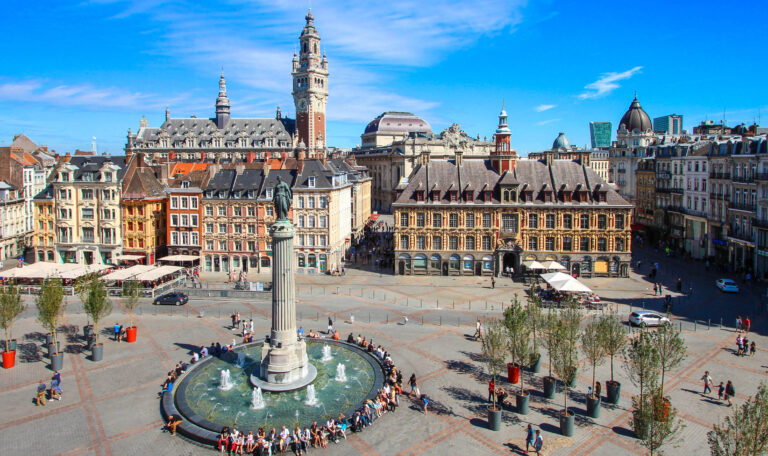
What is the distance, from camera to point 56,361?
34812 millimetres

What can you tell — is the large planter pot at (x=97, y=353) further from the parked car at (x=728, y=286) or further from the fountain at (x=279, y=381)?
the parked car at (x=728, y=286)

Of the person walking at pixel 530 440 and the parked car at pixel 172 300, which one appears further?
the parked car at pixel 172 300

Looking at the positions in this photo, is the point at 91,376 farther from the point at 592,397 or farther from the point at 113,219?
the point at 113,219

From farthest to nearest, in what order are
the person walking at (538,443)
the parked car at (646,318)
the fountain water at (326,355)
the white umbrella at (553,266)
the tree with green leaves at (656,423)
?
the white umbrella at (553,266), the parked car at (646,318), the fountain water at (326,355), the person walking at (538,443), the tree with green leaves at (656,423)

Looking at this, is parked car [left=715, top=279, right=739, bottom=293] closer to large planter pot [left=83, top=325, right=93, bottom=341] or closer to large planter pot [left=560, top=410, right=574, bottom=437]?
large planter pot [left=560, top=410, right=574, bottom=437]

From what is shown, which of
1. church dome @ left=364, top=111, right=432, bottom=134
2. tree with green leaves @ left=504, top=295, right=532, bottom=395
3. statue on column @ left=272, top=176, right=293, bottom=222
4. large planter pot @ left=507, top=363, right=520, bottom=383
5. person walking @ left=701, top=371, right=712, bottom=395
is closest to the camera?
tree with green leaves @ left=504, top=295, right=532, bottom=395

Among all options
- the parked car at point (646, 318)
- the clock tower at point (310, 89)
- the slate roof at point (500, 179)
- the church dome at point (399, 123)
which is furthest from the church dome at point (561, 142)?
the parked car at point (646, 318)

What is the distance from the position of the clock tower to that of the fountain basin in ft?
388

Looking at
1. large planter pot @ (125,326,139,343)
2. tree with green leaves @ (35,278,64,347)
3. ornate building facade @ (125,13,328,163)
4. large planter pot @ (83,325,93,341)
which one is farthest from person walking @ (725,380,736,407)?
ornate building facade @ (125,13,328,163)

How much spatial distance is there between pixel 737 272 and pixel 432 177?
38.7 meters

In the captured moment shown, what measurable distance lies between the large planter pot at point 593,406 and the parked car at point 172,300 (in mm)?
38648

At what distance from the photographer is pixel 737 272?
6450 cm

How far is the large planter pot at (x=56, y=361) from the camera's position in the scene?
34.7 m

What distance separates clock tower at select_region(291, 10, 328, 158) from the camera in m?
151
